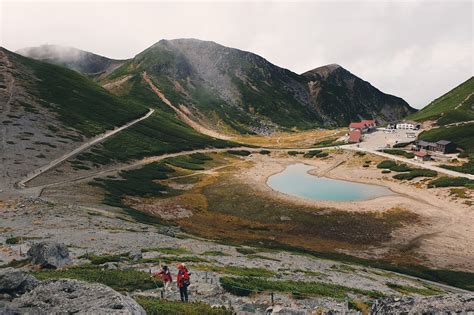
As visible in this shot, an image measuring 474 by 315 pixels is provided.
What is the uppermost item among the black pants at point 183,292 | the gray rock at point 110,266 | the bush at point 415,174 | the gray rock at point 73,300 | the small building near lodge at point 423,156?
the small building near lodge at point 423,156

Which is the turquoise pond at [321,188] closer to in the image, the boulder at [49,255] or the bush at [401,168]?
the bush at [401,168]

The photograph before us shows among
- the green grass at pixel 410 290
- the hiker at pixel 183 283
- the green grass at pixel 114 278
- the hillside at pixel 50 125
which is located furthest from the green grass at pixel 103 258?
the hillside at pixel 50 125

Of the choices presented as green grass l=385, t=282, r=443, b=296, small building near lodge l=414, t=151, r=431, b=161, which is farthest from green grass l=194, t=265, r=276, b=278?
small building near lodge l=414, t=151, r=431, b=161

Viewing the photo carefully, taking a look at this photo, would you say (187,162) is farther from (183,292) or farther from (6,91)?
(183,292)

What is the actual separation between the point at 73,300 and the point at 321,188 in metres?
108

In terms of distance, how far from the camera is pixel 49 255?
32594mm

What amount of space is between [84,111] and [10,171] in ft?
282

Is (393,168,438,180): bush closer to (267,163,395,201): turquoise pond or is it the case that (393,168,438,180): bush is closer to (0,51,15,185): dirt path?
(267,163,395,201): turquoise pond

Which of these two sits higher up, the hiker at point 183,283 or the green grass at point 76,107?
the green grass at point 76,107

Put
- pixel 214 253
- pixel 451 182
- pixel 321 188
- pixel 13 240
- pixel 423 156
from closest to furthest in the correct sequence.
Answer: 1. pixel 13 240
2. pixel 214 253
3. pixel 451 182
4. pixel 321 188
5. pixel 423 156

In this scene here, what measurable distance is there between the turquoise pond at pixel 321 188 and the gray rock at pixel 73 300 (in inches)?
3599

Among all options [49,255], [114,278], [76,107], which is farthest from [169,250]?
[76,107]

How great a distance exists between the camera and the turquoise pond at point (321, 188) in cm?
10600

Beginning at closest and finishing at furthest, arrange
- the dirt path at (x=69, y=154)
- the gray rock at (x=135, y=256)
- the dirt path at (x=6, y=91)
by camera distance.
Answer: the gray rock at (x=135, y=256) → the dirt path at (x=69, y=154) → the dirt path at (x=6, y=91)
